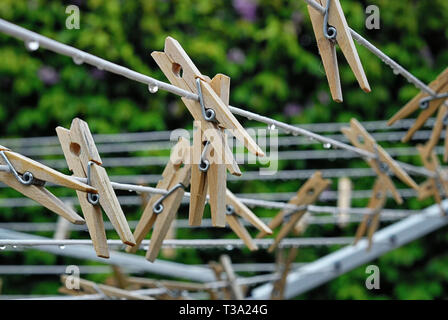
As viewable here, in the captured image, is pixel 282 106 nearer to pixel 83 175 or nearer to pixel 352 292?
pixel 352 292

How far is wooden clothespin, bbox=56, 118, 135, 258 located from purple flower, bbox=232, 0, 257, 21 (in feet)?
9.19

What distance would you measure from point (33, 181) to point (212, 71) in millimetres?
2785

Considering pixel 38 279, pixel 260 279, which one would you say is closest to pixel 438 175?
pixel 260 279

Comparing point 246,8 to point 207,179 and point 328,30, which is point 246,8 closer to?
point 328,30

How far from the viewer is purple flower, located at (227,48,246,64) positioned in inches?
144

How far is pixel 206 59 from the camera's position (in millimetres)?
3594

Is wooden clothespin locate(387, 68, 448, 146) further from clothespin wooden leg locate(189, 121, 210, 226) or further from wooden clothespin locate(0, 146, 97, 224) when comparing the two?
wooden clothespin locate(0, 146, 97, 224)

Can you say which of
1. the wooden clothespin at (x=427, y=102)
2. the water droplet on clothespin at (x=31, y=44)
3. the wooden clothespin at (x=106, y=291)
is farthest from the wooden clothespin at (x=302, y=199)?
the water droplet on clothespin at (x=31, y=44)

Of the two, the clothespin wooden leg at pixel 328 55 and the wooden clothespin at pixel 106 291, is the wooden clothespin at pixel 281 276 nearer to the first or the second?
the wooden clothespin at pixel 106 291

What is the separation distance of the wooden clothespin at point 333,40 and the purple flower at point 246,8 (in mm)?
2652

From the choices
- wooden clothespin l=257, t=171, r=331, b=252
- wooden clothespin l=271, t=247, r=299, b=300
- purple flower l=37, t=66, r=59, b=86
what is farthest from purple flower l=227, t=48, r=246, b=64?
wooden clothespin l=257, t=171, r=331, b=252

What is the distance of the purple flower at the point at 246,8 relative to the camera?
142 inches

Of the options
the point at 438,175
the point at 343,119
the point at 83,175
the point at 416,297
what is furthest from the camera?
the point at 343,119
